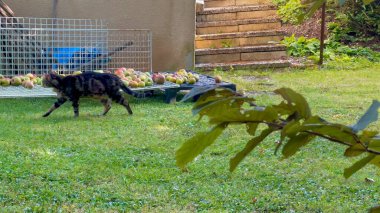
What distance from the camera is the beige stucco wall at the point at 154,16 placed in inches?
422

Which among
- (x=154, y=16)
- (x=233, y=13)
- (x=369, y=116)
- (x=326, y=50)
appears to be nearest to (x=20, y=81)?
(x=154, y=16)

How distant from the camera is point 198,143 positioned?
97 cm

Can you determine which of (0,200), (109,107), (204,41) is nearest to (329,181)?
(0,200)

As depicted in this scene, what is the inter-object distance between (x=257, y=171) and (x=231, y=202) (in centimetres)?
85

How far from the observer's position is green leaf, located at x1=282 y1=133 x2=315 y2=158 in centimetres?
94

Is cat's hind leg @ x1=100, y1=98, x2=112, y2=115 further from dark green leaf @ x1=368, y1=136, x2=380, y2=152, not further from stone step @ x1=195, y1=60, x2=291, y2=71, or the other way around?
dark green leaf @ x1=368, y1=136, x2=380, y2=152

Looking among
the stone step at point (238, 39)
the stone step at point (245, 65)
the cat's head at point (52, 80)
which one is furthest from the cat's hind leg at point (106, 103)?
the stone step at point (238, 39)

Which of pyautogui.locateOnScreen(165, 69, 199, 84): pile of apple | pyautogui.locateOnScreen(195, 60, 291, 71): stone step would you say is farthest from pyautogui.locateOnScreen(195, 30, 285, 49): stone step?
pyautogui.locateOnScreen(165, 69, 199, 84): pile of apple

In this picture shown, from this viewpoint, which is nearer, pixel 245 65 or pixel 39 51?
pixel 39 51

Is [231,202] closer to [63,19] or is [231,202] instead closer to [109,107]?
[109,107]

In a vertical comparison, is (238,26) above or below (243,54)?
above

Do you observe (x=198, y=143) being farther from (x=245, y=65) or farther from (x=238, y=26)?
(x=238, y=26)

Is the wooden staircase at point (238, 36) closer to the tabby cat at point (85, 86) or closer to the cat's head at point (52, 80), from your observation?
the tabby cat at point (85, 86)

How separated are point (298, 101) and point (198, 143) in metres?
0.16
